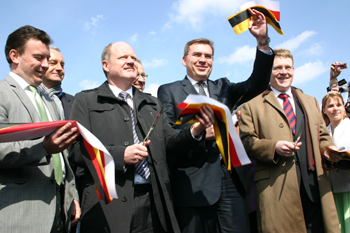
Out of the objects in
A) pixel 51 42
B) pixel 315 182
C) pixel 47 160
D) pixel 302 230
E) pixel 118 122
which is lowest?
pixel 302 230

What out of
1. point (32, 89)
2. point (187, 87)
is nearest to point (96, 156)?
point (32, 89)

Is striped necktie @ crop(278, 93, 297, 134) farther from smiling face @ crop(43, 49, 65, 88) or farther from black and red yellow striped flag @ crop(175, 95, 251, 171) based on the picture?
smiling face @ crop(43, 49, 65, 88)

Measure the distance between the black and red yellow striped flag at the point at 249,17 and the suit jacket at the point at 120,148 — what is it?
4.51 feet

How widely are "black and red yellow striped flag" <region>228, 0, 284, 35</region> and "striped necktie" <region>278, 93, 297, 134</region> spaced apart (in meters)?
0.99

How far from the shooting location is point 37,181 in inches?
105

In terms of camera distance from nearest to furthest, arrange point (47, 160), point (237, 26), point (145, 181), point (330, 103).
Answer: point (47, 160)
point (145, 181)
point (237, 26)
point (330, 103)

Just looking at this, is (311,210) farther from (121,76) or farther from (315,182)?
(121,76)

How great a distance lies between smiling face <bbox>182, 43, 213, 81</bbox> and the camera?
429 cm

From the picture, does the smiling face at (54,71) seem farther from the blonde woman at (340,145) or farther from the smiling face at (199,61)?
the blonde woman at (340,145)

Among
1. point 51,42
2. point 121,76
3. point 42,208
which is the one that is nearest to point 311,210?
point 121,76

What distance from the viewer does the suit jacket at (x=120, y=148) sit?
9.41ft

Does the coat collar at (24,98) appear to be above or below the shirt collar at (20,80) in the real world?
below

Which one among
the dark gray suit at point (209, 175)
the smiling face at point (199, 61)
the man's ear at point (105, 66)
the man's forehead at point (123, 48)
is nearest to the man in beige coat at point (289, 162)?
the dark gray suit at point (209, 175)

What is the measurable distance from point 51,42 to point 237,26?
2.16 metres
